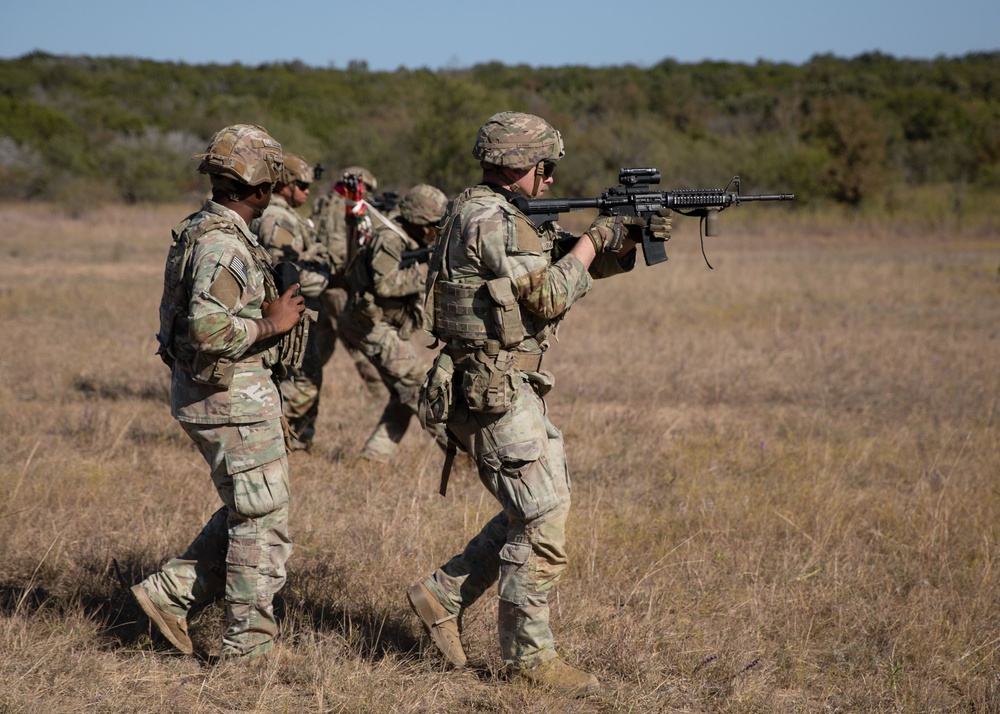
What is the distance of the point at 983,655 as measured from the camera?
3.80 m

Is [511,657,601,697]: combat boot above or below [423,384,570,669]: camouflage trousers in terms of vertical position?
below

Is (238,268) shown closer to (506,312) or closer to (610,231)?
(506,312)

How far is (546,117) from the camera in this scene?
42844mm

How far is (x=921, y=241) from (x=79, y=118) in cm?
3980

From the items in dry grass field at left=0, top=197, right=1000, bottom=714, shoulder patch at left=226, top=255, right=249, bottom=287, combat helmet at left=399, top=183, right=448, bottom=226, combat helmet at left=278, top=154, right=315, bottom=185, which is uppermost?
combat helmet at left=278, top=154, right=315, bottom=185

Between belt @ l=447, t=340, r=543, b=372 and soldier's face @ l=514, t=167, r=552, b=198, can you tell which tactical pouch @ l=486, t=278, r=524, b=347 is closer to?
belt @ l=447, t=340, r=543, b=372

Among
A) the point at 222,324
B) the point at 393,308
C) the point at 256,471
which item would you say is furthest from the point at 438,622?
the point at 393,308

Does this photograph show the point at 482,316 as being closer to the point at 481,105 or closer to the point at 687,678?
the point at 687,678

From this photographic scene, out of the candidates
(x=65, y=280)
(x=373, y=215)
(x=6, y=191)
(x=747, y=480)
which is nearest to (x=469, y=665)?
(x=747, y=480)

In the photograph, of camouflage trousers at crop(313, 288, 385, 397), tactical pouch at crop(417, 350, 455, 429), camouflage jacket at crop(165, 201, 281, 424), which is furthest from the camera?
→ camouflage trousers at crop(313, 288, 385, 397)

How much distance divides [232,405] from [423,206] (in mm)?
3248

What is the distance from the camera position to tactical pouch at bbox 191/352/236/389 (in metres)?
3.11

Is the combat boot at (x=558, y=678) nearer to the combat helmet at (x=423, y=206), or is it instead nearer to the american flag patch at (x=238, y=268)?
the american flag patch at (x=238, y=268)

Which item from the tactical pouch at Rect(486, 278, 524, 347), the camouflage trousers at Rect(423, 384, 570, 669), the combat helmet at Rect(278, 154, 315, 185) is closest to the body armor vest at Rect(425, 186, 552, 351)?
the tactical pouch at Rect(486, 278, 524, 347)
